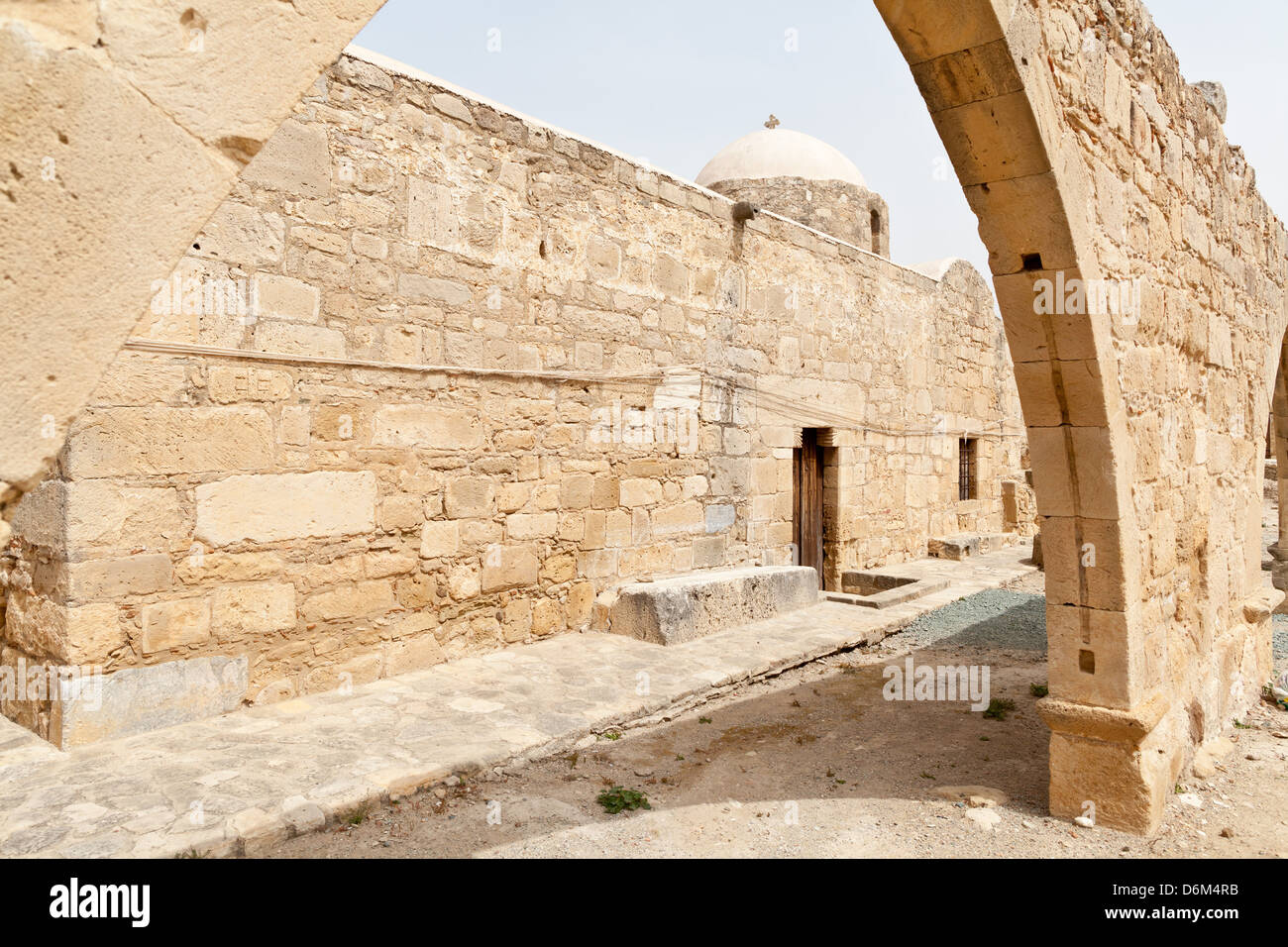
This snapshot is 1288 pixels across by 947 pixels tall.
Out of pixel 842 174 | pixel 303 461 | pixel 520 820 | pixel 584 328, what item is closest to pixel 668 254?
pixel 584 328

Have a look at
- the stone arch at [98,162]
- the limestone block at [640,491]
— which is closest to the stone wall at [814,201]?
the limestone block at [640,491]

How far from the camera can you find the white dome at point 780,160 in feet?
35.6

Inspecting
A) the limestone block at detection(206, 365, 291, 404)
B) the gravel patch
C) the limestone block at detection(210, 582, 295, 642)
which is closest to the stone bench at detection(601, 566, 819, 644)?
the gravel patch

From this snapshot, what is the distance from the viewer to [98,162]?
3.05 ft

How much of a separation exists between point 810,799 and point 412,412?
3.00 m

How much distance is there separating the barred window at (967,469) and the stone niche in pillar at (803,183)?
293cm

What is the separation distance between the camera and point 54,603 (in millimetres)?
3564

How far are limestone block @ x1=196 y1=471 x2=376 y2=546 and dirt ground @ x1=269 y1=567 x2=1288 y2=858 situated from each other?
1.71 metres

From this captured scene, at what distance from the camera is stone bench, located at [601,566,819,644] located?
221 inches

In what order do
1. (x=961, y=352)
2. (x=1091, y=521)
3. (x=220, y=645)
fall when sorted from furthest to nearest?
(x=961, y=352) < (x=220, y=645) < (x=1091, y=521)

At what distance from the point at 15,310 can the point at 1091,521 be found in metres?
3.13

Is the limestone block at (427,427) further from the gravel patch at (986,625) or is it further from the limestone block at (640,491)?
the gravel patch at (986,625)

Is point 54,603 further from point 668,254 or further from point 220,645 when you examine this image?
point 668,254

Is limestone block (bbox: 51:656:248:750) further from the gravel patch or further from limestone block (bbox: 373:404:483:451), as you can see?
the gravel patch
